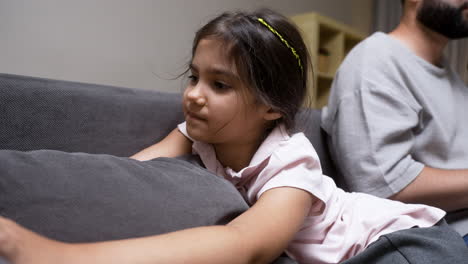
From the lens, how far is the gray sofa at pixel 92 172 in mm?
440

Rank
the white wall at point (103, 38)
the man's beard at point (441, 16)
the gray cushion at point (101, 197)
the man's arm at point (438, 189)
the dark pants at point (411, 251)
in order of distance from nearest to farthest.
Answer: the gray cushion at point (101, 197) → the dark pants at point (411, 251) → the man's arm at point (438, 189) → the man's beard at point (441, 16) → the white wall at point (103, 38)

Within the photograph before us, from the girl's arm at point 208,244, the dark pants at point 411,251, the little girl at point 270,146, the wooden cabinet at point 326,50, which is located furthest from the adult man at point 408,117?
the wooden cabinet at point 326,50

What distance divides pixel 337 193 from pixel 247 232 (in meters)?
0.39

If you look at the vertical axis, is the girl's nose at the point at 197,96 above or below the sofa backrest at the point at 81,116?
above

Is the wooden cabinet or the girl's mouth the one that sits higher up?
the girl's mouth

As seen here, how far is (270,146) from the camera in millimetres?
716

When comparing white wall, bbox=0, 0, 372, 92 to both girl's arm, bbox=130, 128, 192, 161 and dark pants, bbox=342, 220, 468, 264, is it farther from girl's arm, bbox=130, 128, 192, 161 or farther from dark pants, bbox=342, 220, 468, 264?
dark pants, bbox=342, 220, 468, 264

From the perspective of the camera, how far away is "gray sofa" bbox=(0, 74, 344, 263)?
1.44 feet

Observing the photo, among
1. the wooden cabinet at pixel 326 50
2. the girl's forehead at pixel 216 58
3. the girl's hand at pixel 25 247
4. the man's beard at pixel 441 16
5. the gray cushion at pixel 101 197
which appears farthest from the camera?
the wooden cabinet at pixel 326 50

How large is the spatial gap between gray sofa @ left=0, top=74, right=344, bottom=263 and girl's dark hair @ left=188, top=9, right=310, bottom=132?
0.69 feet

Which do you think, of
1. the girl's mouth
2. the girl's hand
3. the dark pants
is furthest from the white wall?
the dark pants

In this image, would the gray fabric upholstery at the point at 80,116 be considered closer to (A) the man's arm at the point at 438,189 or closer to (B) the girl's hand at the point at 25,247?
(B) the girl's hand at the point at 25,247

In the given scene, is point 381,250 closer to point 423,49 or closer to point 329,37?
point 423,49

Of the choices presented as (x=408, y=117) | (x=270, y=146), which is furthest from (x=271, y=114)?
(x=408, y=117)
